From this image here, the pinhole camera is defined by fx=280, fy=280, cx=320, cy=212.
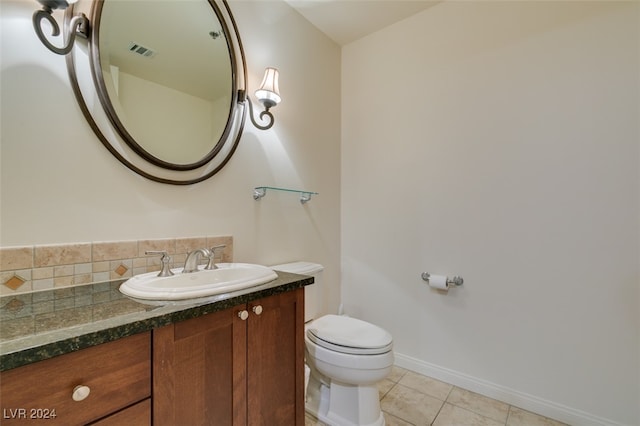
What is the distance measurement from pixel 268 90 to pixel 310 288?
122cm

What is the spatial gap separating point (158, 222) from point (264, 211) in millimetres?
613

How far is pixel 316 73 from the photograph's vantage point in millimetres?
2166

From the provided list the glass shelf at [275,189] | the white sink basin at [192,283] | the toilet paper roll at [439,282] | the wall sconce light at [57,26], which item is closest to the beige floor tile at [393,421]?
the toilet paper roll at [439,282]

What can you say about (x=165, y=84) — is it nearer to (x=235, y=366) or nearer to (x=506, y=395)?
(x=235, y=366)

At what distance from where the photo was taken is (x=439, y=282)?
5.93 ft

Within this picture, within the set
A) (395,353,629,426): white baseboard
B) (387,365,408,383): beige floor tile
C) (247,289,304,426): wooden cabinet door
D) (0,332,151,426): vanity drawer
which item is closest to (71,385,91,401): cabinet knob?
(0,332,151,426): vanity drawer

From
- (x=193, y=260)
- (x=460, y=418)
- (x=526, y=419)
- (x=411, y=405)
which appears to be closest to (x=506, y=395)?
(x=526, y=419)

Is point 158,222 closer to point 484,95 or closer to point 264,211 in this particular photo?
point 264,211

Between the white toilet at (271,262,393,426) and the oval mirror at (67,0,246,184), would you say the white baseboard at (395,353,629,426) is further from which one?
the oval mirror at (67,0,246,184)

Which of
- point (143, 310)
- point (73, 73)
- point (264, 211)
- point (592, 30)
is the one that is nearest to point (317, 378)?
point (264, 211)

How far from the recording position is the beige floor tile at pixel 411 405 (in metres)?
1.52

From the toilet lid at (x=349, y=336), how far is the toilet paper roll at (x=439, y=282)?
56 cm

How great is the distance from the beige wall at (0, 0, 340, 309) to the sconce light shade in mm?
145

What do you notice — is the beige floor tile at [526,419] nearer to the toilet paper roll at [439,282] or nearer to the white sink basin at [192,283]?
the toilet paper roll at [439,282]
